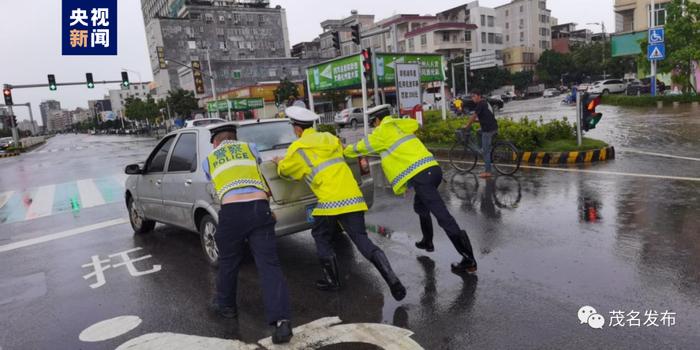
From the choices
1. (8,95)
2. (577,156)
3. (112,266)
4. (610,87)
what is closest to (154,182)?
(112,266)

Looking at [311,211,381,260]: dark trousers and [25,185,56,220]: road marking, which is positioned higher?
[311,211,381,260]: dark trousers

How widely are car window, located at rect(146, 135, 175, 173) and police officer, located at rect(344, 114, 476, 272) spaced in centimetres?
291

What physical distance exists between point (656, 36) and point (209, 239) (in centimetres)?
2668

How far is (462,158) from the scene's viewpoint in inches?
424

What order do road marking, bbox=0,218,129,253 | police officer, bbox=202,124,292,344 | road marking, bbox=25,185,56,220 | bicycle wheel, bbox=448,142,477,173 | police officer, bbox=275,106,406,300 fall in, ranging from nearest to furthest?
police officer, bbox=202,124,292,344, police officer, bbox=275,106,406,300, road marking, bbox=0,218,129,253, road marking, bbox=25,185,56,220, bicycle wheel, bbox=448,142,477,173

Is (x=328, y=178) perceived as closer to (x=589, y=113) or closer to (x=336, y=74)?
(x=589, y=113)

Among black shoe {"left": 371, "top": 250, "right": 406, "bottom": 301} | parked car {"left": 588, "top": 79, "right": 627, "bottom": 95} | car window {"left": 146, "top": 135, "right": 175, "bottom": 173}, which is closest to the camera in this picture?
black shoe {"left": 371, "top": 250, "right": 406, "bottom": 301}

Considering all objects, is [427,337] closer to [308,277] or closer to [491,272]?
[491,272]

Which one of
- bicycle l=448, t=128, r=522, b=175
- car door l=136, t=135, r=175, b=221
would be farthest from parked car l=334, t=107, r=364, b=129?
car door l=136, t=135, r=175, b=221

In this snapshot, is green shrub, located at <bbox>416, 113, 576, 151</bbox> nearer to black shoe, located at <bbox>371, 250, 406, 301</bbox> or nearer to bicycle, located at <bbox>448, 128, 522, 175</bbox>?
bicycle, located at <bbox>448, 128, 522, 175</bbox>

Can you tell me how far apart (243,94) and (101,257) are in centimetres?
5036

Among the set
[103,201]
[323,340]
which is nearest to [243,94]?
[103,201]

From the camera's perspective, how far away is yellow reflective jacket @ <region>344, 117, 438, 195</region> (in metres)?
4.77

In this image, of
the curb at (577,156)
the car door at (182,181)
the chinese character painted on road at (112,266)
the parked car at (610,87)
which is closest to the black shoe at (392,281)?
the car door at (182,181)
